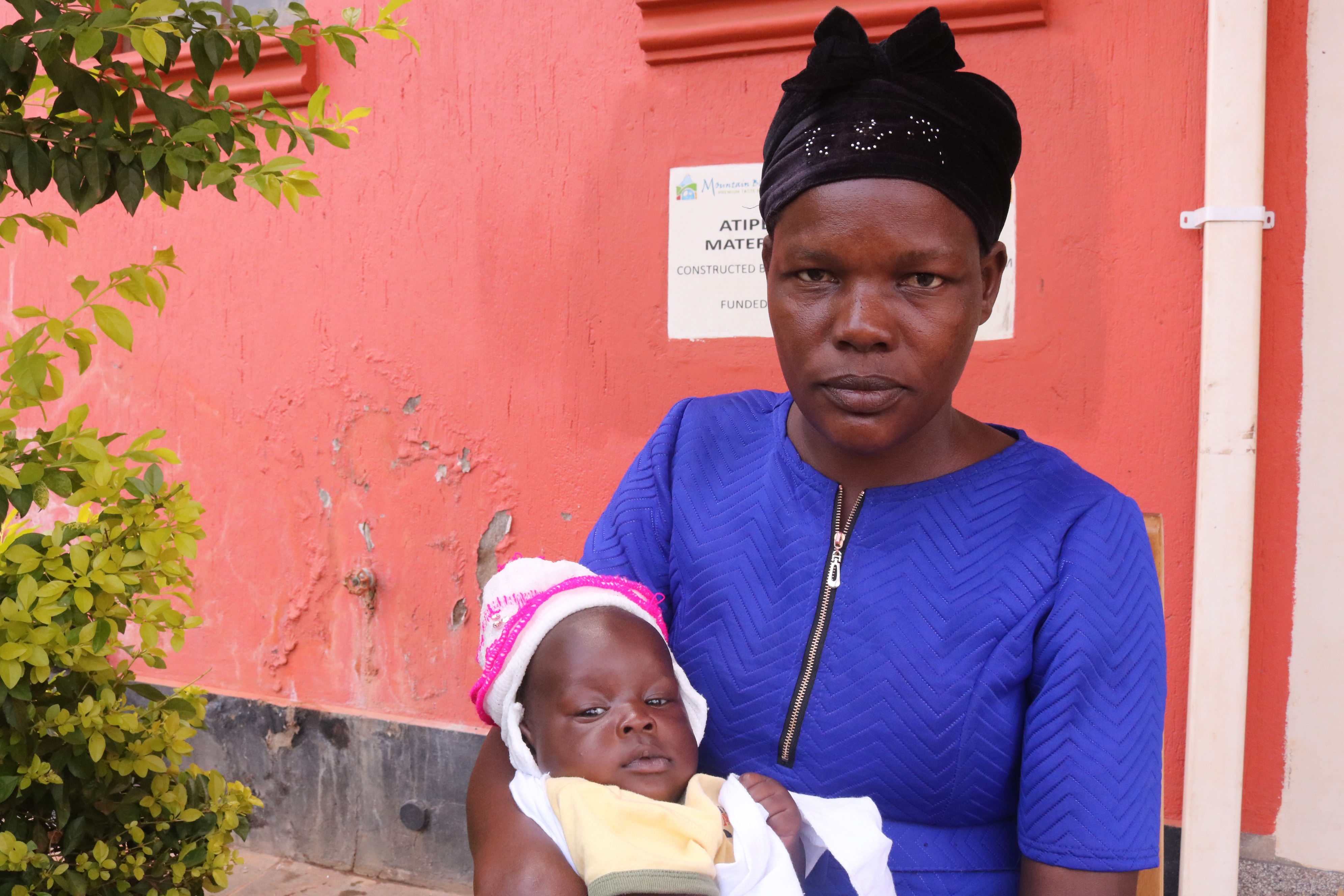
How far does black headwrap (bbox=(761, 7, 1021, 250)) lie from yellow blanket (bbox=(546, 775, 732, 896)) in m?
0.91

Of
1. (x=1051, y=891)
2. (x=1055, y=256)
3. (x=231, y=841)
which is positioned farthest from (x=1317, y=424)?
(x=231, y=841)

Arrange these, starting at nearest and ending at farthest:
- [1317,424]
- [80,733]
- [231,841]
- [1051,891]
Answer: [1051,891], [80,733], [231,841], [1317,424]

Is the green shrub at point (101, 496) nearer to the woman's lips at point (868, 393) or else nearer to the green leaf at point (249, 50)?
the green leaf at point (249, 50)

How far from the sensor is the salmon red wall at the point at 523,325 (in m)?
2.59

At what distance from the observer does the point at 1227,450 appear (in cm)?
244

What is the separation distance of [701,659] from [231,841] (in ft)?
3.75

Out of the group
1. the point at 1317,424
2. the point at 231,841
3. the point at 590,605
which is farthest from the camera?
the point at 1317,424

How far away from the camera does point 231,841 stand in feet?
6.78

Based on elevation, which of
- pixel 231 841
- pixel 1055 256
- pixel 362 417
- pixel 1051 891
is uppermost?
pixel 1055 256

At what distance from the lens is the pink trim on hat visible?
1.61 metres

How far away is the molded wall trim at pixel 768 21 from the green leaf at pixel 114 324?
1.94 metres

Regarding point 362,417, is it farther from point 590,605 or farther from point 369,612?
point 590,605

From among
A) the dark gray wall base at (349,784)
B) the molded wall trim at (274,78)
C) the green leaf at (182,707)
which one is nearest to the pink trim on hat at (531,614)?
the green leaf at (182,707)

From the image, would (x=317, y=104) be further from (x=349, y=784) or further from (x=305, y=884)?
(x=305, y=884)
